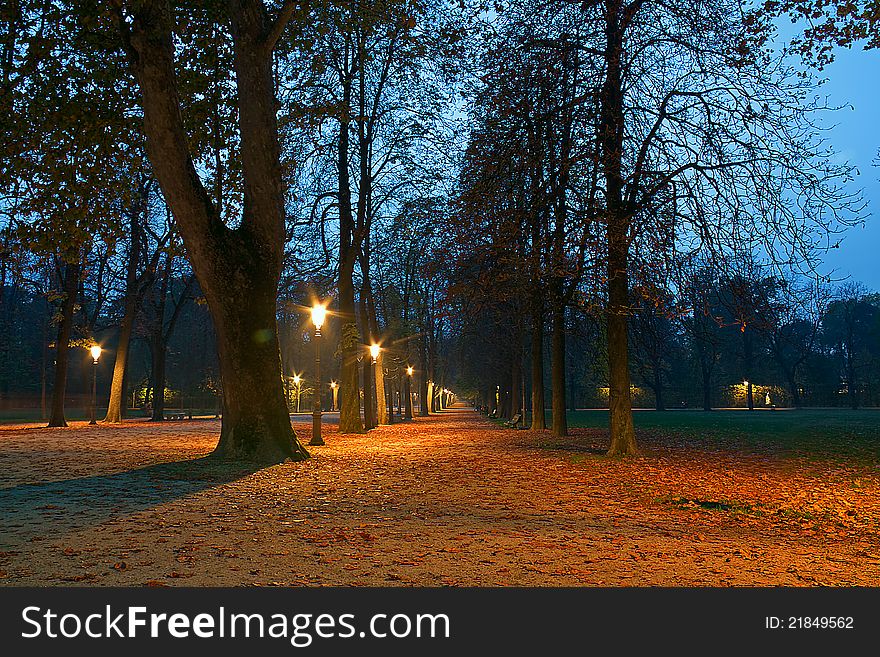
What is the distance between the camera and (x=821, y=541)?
685cm

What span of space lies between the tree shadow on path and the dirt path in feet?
0.10

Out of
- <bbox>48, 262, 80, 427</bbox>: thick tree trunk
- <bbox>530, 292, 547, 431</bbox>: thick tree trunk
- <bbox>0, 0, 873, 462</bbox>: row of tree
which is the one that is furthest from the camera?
<bbox>48, 262, 80, 427</bbox>: thick tree trunk

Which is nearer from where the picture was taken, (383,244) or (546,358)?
(383,244)

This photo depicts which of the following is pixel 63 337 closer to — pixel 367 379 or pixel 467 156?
pixel 367 379

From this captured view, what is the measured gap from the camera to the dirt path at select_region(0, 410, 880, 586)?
527 cm

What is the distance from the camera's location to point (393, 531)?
7.14 m

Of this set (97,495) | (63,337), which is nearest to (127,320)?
(63,337)

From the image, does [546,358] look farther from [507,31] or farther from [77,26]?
[77,26]

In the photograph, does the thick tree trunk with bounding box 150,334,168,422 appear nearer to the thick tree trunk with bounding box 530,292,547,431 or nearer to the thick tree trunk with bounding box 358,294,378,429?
the thick tree trunk with bounding box 358,294,378,429

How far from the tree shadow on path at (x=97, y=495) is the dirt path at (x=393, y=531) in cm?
3

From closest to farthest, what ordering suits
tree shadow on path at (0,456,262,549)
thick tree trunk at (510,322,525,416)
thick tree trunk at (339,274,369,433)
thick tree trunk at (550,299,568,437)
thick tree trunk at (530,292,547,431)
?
tree shadow on path at (0,456,262,549), thick tree trunk at (550,299,568,437), thick tree trunk at (339,274,369,433), thick tree trunk at (530,292,547,431), thick tree trunk at (510,322,525,416)

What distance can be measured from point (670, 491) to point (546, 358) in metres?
40.3

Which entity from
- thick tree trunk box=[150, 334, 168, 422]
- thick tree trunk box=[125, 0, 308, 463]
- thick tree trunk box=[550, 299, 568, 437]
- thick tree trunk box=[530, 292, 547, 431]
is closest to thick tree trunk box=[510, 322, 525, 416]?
thick tree trunk box=[530, 292, 547, 431]

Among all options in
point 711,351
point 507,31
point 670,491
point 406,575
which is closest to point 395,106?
point 507,31
